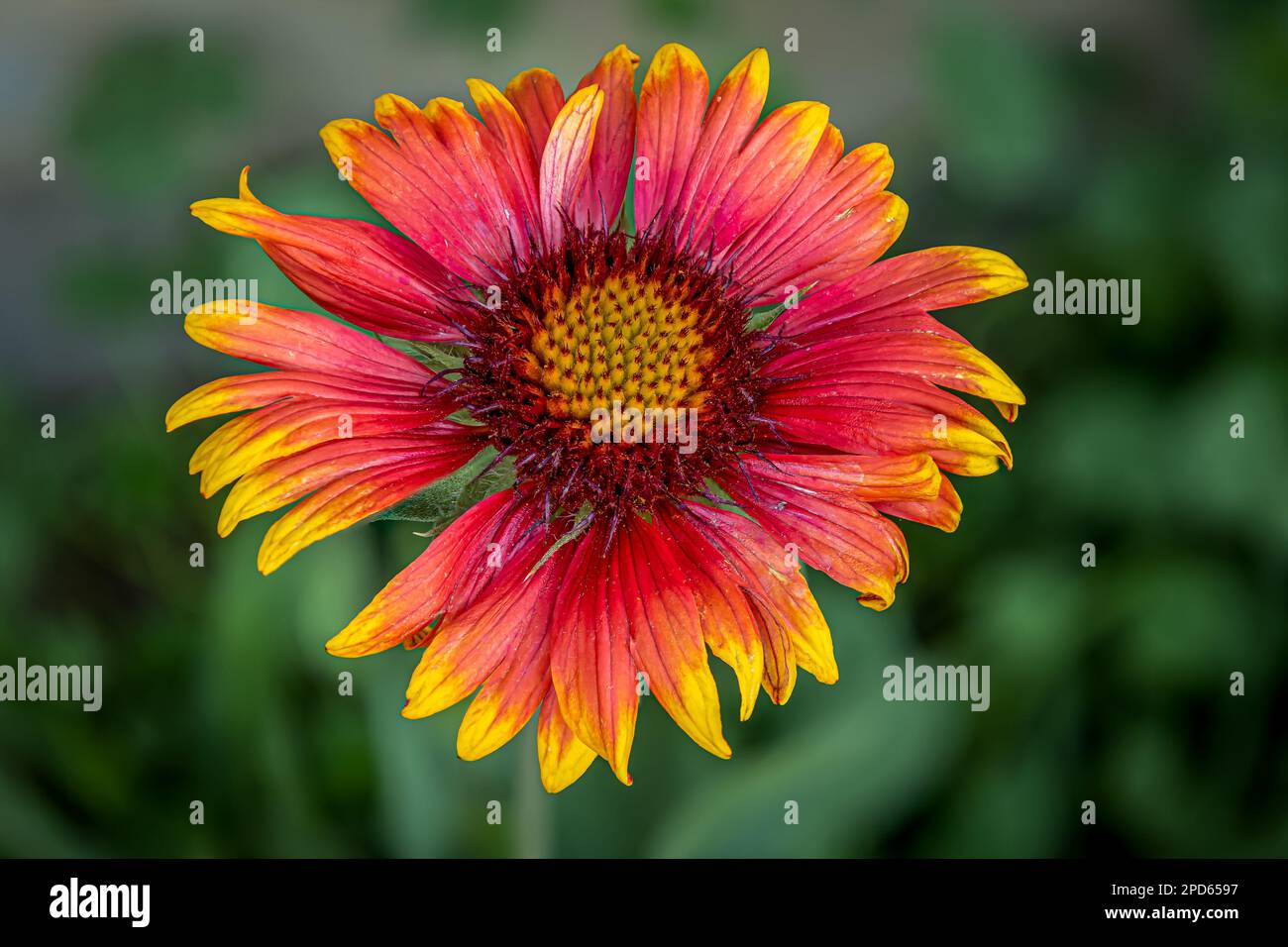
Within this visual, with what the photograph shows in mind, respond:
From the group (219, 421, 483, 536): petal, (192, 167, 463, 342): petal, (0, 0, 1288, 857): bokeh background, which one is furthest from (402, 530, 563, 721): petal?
(0, 0, 1288, 857): bokeh background

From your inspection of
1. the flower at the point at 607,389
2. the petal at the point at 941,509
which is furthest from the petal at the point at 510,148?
the petal at the point at 941,509

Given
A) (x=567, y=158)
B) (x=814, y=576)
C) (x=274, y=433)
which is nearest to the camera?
(x=274, y=433)

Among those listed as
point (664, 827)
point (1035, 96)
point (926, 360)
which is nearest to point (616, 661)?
point (926, 360)

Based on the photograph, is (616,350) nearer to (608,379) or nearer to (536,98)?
(608,379)

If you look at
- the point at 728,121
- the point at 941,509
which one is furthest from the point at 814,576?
the point at 728,121

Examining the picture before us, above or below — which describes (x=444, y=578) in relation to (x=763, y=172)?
below

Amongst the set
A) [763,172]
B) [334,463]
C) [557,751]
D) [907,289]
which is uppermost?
[763,172]

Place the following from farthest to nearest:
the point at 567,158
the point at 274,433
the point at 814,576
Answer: the point at 814,576
the point at 567,158
the point at 274,433

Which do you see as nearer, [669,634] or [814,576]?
Result: [669,634]
